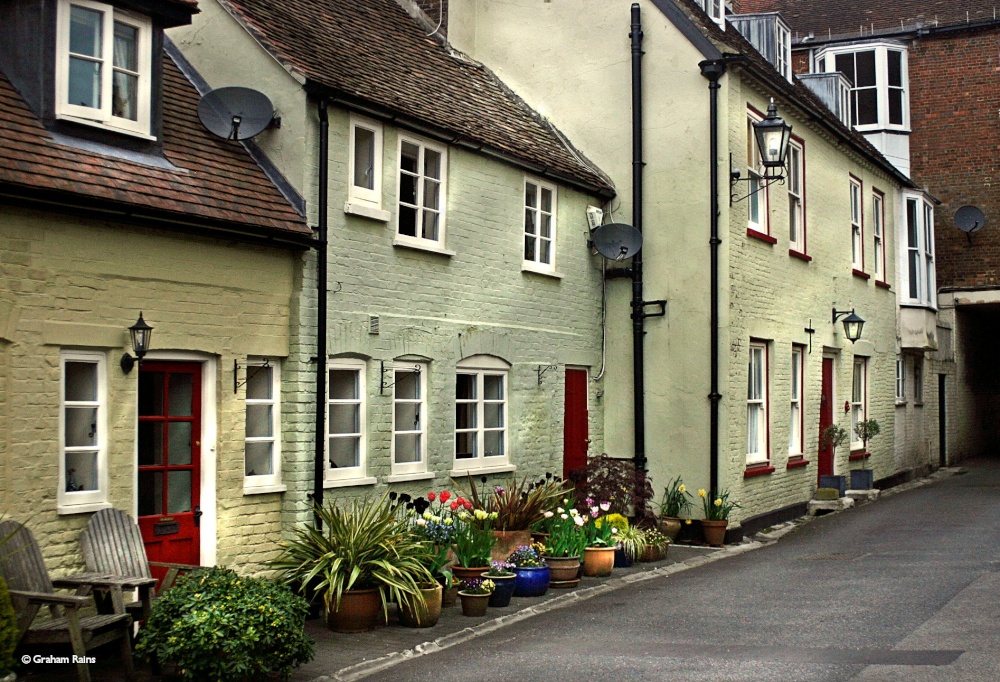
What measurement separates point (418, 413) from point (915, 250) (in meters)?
16.0

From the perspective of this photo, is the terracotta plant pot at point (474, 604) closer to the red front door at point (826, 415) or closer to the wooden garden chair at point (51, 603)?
the wooden garden chair at point (51, 603)

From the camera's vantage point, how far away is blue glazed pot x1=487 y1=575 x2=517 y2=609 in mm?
11531

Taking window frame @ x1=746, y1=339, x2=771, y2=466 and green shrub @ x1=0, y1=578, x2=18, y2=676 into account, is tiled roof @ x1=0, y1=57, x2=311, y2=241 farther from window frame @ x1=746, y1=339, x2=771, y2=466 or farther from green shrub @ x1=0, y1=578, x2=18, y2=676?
window frame @ x1=746, y1=339, x2=771, y2=466

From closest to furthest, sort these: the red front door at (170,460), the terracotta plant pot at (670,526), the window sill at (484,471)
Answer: the red front door at (170,460) < the window sill at (484,471) < the terracotta plant pot at (670,526)

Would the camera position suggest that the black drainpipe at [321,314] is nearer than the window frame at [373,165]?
Yes

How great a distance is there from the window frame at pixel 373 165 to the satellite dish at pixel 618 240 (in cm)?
470

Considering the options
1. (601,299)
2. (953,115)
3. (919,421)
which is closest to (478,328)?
(601,299)

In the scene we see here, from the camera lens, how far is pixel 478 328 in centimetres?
1450

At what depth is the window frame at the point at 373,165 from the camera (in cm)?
1248

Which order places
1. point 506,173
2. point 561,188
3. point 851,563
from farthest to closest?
point 561,188 < point 506,173 < point 851,563

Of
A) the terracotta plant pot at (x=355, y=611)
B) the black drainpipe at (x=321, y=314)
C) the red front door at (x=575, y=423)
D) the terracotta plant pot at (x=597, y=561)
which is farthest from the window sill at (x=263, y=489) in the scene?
the red front door at (x=575, y=423)

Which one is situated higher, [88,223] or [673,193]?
[673,193]

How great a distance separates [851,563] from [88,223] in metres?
9.21

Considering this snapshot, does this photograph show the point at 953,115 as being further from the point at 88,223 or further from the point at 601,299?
the point at 88,223
